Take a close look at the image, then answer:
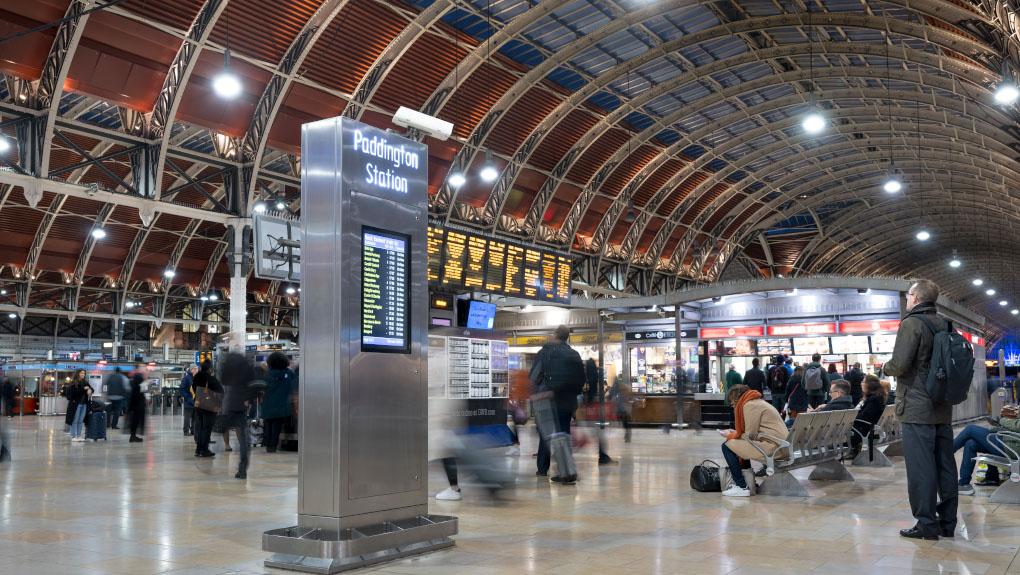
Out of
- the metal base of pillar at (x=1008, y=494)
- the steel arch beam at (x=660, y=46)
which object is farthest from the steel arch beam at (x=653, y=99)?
the metal base of pillar at (x=1008, y=494)

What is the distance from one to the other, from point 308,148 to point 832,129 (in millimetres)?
31264

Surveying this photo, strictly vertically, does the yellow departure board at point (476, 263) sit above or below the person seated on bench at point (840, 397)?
above

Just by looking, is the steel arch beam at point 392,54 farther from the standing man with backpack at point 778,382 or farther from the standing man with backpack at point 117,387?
the standing man with backpack at point 778,382

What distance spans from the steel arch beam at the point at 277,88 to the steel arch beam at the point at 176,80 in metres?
2.19

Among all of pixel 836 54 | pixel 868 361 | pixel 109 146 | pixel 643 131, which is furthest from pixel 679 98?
pixel 109 146

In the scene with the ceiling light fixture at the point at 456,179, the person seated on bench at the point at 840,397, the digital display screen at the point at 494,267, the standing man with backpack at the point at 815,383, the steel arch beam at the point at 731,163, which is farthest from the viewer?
→ the steel arch beam at the point at 731,163

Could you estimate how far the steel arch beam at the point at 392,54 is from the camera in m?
22.3

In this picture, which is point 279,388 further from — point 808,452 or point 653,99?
point 653,99

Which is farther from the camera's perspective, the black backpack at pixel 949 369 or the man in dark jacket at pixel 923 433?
the man in dark jacket at pixel 923 433

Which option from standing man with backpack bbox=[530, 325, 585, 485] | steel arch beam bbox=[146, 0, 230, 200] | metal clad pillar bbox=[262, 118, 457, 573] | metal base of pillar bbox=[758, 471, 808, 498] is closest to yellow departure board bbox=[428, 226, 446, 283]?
standing man with backpack bbox=[530, 325, 585, 485]

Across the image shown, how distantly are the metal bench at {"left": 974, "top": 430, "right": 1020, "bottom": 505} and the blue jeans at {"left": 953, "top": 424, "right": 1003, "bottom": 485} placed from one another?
71 mm

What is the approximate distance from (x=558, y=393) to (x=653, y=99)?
20.9 metres

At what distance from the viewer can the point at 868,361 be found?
72.5 ft

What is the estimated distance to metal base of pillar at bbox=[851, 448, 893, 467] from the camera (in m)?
11.7
